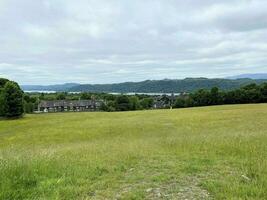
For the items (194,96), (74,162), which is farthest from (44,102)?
(74,162)

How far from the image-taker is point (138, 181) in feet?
24.8

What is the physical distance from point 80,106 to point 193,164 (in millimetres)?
134521

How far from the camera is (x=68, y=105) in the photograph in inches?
5487

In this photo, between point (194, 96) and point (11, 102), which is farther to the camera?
point (194, 96)

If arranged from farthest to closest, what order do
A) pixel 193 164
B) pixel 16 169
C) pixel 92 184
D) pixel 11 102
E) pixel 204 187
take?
pixel 11 102, pixel 193 164, pixel 16 169, pixel 92 184, pixel 204 187

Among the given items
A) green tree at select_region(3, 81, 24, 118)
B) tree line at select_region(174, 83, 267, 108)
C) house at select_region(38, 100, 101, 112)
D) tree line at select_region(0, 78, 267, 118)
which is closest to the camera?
green tree at select_region(3, 81, 24, 118)

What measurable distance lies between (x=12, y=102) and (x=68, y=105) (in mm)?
73461

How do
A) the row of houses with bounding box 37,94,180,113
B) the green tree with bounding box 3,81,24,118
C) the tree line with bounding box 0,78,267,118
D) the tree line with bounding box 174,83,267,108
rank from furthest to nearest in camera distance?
the row of houses with bounding box 37,94,180,113
the tree line with bounding box 174,83,267,108
the tree line with bounding box 0,78,267,118
the green tree with bounding box 3,81,24,118

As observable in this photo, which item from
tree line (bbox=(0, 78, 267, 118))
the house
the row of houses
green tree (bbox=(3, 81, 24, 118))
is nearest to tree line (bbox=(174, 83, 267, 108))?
tree line (bbox=(0, 78, 267, 118))

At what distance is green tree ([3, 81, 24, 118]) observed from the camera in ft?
217

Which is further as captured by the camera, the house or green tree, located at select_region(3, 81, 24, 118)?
the house

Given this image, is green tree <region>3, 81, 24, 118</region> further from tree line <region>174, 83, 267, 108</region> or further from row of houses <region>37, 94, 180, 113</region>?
row of houses <region>37, 94, 180, 113</region>

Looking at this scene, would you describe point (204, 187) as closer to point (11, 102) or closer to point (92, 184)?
point (92, 184)

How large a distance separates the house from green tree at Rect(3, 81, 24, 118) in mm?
64081
